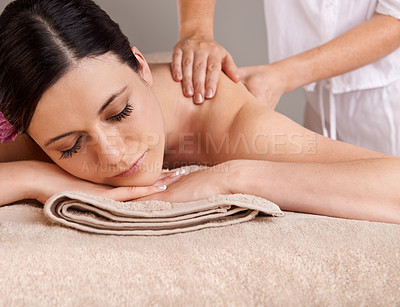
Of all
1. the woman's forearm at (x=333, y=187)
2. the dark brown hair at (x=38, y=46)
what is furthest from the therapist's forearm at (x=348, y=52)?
the dark brown hair at (x=38, y=46)

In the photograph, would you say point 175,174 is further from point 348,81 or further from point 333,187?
point 348,81

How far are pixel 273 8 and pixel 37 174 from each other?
3.76ft

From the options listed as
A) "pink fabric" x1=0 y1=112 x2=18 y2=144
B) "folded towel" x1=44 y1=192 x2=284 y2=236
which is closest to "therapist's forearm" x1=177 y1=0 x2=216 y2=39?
"pink fabric" x1=0 y1=112 x2=18 y2=144

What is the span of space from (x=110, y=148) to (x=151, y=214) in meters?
0.22

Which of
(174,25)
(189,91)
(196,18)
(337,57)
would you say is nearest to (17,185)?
(189,91)

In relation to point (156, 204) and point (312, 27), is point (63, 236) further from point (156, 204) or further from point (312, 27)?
point (312, 27)

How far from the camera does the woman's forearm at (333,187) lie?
1.00 m

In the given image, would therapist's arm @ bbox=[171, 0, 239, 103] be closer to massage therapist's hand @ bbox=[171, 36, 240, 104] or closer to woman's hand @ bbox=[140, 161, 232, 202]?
massage therapist's hand @ bbox=[171, 36, 240, 104]

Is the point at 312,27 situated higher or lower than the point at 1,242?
higher

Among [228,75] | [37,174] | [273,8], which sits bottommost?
[37,174]

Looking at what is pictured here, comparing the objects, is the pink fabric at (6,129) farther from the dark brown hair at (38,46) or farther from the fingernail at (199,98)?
the fingernail at (199,98)

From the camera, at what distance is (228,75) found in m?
1.46

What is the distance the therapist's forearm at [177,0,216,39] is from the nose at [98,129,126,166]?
624mm

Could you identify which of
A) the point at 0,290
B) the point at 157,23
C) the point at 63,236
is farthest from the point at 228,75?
the point at 157,23
